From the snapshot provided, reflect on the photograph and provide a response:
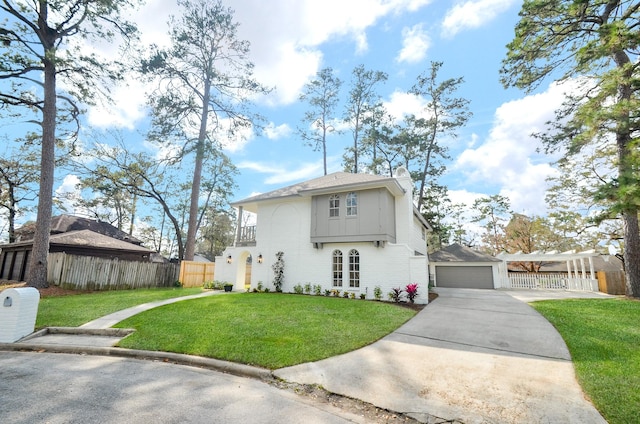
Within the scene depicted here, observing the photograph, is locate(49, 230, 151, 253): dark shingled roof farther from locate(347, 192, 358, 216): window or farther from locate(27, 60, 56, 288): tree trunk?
locate(347, 192, 358, 216): window

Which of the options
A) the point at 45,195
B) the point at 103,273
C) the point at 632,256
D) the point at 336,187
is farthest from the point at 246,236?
the point at 632,256

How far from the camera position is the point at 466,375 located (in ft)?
14.1

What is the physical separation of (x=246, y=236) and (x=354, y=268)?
703 centimetres

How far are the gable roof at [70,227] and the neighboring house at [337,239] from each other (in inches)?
572

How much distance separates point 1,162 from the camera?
20.1 meters

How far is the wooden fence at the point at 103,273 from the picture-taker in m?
13.2

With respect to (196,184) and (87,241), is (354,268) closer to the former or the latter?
(196,184)

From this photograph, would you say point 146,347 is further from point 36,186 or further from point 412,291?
point 36,186

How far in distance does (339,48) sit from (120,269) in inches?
657

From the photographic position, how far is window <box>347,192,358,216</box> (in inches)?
492

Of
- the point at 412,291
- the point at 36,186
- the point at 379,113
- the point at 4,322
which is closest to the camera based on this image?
the point at 4,322

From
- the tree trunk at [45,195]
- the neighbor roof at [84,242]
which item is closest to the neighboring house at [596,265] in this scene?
the neighbor roof at [84,242]

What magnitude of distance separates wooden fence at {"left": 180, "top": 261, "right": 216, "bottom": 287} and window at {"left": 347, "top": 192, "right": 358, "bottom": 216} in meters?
9.73

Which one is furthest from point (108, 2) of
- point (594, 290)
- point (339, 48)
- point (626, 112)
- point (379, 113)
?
point (594, 290)
